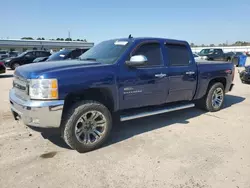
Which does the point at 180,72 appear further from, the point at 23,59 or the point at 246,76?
the point at 23,59

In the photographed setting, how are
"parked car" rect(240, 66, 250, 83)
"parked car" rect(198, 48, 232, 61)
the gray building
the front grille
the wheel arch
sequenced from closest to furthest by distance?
the front grille, the wheel arch, "parked car" rect(240, 66, 250, 83), "parked car" rect(198, 48, 232, 61), the gray building

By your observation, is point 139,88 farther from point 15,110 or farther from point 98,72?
point 15,110

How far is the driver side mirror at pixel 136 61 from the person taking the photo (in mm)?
3803

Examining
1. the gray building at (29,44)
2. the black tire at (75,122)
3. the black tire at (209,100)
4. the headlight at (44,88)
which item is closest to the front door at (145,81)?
the black tire at (75,122)

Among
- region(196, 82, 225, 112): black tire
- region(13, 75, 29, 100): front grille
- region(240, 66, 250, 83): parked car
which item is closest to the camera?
region(13, 75, 29, 100): front grille

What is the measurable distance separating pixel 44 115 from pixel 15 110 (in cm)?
75

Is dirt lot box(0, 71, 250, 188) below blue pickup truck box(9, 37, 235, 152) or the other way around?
below

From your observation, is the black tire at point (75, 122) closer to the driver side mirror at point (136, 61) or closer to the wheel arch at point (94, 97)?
the wheel arch at point (94, 97)

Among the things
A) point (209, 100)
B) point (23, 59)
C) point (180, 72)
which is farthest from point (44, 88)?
point (23, 59)

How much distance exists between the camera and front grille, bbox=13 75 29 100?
11.2 ft

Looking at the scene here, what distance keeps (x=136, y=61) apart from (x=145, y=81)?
0.54 meters

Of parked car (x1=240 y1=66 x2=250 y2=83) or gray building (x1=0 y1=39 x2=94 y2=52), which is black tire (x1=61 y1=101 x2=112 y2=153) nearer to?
parked car (x1=240 y1=66 x2=250 y2=83)

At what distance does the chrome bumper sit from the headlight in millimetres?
89

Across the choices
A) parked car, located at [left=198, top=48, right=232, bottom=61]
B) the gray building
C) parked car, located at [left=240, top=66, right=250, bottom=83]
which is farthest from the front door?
the gray building
